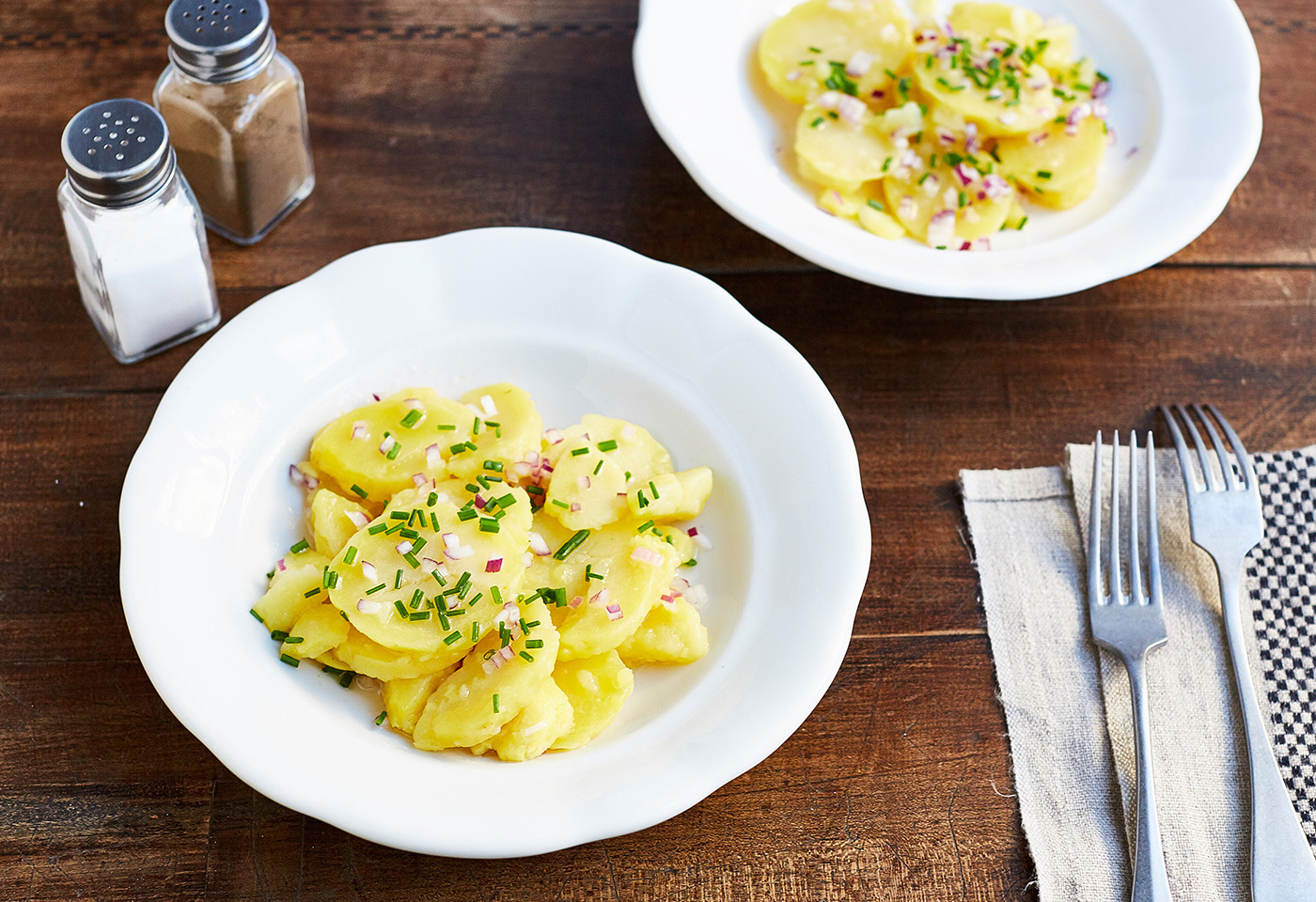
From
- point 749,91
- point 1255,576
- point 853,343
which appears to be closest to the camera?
point 1255,576

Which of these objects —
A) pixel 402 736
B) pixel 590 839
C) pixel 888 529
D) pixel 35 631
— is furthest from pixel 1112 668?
pixel 35 631

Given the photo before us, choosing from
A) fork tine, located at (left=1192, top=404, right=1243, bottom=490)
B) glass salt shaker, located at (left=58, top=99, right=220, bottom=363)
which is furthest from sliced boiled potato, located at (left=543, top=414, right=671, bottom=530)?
fork tine, located at (left=1192, top=404, right=1243, bottom=490)

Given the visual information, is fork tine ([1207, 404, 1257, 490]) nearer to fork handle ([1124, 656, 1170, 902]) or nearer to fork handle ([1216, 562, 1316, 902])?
fork handle ([1216, 562, 1316, 902])

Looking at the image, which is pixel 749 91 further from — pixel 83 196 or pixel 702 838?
pixel 702 838

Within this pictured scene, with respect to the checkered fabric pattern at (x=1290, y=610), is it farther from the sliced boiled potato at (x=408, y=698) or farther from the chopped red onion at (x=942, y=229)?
the sliced boiled potato at (x=408, y=698)

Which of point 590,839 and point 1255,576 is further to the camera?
point 1255,576

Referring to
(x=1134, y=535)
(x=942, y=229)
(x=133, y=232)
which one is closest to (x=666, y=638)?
(x=1134, y=535)

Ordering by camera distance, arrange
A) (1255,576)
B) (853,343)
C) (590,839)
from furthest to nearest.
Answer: (853,343), (1255,576), (590,839)
